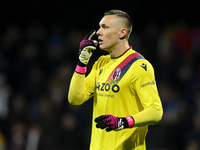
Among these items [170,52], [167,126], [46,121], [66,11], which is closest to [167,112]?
[167,126]

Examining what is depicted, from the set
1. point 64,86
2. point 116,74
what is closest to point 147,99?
point 116,74

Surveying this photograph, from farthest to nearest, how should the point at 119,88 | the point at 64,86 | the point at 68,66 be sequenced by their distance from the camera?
the point at 68,66 → the point at 64,86 → the point at 119,88

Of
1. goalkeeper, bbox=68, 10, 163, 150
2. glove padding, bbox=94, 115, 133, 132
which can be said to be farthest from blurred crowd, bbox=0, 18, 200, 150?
→ glove padding, bbox=94, 115, 133, 132

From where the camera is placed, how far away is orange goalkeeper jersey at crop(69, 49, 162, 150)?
429 cm

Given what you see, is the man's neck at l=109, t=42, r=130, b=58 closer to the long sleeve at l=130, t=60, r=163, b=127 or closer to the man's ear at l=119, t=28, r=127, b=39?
the man's ear at l=119, t=28, r=127, b=39

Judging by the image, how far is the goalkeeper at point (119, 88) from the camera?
430cm

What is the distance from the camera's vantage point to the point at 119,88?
4.45m

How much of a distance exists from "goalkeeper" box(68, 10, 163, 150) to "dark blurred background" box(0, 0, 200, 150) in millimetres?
4304

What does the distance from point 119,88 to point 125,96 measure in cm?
10

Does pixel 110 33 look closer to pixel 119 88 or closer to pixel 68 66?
pixel 119 88

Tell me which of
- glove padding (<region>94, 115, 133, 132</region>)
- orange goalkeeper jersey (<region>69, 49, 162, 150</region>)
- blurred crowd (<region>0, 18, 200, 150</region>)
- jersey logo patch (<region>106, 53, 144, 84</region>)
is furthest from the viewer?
blurred crowd (<region>0, 18, 200, 150</region>)

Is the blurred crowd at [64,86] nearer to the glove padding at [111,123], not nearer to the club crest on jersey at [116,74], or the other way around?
the club crest on jersey at [116,74]

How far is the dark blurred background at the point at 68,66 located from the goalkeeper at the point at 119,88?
4.30 m

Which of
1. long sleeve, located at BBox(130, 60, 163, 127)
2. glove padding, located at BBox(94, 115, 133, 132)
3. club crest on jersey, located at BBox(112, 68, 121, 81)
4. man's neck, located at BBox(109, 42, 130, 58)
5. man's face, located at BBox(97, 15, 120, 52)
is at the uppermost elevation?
man's face, located at BBox(97, 15, 120, 52)
